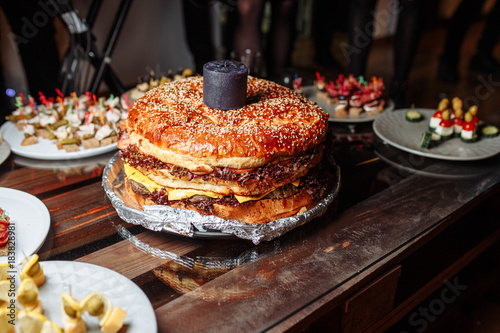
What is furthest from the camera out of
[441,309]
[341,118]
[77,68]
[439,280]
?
[77,68]

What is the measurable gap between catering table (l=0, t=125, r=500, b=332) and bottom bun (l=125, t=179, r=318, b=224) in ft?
0.25

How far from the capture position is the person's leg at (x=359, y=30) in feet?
9.54

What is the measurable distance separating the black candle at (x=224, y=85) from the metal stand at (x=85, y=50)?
1396 mm

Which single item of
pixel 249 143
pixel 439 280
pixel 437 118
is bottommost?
pixel 439 280

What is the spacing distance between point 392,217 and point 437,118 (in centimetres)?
76

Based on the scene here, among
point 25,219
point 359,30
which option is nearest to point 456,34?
point 359,30

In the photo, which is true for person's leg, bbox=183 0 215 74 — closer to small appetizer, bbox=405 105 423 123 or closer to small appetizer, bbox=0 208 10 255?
small appetizer, bbox=405 105 423 123

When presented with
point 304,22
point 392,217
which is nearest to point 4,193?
point 392,217

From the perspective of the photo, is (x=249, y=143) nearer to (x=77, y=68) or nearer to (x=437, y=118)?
(x=437, y=118)

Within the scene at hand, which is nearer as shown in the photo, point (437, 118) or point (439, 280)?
point (439, 280)

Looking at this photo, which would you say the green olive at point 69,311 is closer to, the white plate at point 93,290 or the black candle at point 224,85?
the white plate at point 93,290

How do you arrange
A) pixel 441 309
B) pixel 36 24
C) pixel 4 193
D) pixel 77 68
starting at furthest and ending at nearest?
pixel 36 24 → pixel 77 68 → pixel 441 309 → pixel 4 193

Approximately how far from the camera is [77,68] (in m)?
2.63

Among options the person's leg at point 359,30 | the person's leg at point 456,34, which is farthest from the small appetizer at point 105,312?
the person's leg at point 456,34
